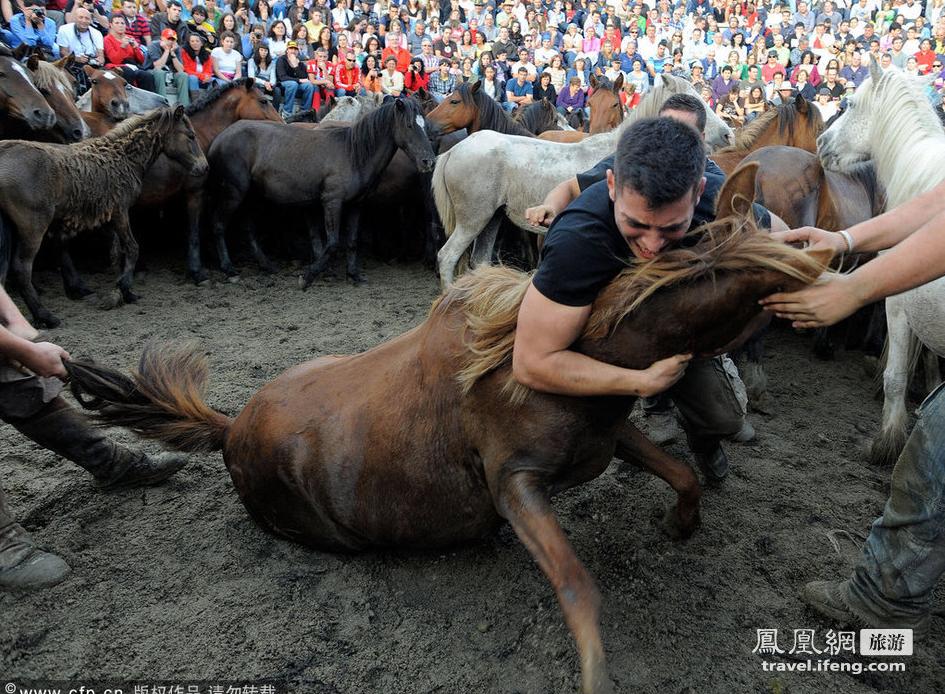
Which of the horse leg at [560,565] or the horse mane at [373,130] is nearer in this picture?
the horse leg at [560,565]

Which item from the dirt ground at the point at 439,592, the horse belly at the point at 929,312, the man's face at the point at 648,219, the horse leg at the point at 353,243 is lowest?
the horse leg at the point at 353,243

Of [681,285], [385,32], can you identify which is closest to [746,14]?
[385,32]

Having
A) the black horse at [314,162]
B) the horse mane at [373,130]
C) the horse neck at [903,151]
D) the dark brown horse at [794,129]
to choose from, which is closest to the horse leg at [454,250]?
the black horse at [314,162]

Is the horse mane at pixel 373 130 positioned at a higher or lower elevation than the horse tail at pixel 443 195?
higher

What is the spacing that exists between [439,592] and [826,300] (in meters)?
1.68

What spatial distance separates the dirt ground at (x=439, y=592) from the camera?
2.16 m

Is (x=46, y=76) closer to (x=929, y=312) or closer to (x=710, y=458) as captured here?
(x=710, y=458)

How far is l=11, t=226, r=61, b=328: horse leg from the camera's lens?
18.3ft

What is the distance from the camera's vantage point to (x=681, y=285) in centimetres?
181

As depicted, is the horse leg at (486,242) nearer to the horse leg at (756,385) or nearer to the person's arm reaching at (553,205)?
the horse leg at (756,385)

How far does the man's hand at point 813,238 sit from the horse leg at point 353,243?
5985mm

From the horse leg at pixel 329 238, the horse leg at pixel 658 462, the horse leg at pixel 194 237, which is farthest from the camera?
the horse leg at pixel 329 238

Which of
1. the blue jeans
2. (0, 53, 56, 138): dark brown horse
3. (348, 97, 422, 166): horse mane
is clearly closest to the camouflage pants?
(348, 97, 422, 166): horse mane

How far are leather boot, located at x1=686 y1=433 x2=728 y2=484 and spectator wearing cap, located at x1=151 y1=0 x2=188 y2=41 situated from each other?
10.3 meters
